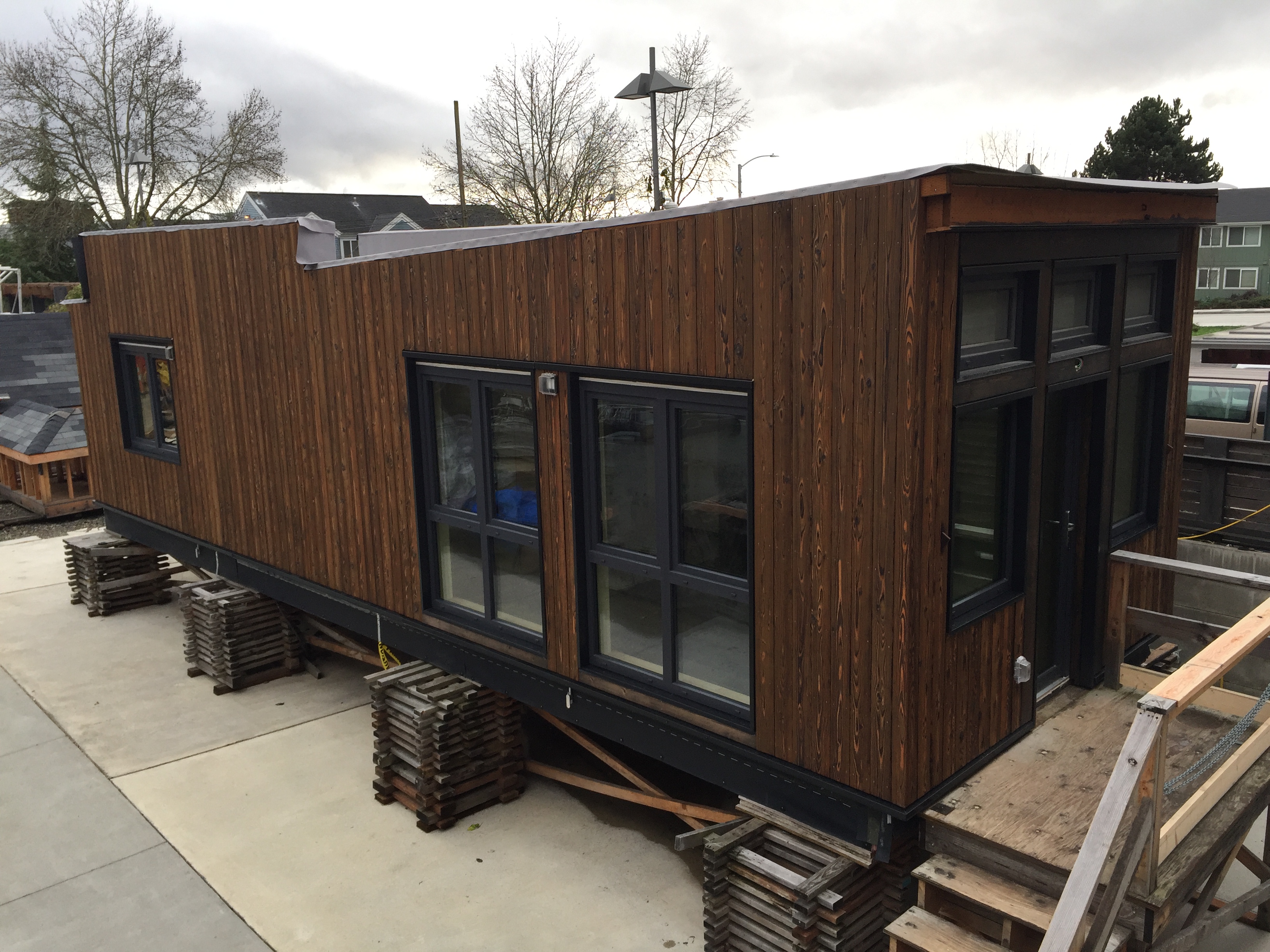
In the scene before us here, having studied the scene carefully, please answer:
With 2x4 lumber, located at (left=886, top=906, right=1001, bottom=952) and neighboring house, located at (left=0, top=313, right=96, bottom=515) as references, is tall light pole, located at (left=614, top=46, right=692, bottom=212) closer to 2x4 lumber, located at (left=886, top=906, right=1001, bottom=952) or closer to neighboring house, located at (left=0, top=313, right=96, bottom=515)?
neighboring house, located at (left=0, top=313, right=96, bottom=515)

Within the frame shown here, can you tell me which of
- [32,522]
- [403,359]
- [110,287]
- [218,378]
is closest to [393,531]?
[403,359]

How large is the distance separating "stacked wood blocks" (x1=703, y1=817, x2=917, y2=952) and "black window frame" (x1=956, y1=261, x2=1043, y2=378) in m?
2.26

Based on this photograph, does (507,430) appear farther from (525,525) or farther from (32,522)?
(32,522)

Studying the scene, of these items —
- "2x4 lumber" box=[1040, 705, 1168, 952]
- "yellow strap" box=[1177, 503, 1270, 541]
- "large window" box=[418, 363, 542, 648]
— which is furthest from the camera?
"yellow strap" box=[1177, 503, 1270, 541]

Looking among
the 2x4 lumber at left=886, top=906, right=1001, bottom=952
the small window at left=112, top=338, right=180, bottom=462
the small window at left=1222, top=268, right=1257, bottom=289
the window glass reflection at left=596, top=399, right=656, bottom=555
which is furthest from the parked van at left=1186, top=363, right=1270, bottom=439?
the small window at left=1222, top=268, right=1257, bottom=289

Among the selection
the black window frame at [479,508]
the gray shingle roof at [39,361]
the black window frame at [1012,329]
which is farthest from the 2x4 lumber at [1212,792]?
the gray shingle roof at [39,361]

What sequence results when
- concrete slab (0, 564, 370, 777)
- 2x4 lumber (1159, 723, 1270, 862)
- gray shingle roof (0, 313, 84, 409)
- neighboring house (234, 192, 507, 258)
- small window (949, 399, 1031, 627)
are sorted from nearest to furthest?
2x4 lumber (1159, 723, 1270, 862)
small window (949, 399, 1031, 627)
concrete slab (0, 564, 370, 777)
gray shingle roof (0, 313, 84, 409)
neighboring house (234, 192, 507, 258)

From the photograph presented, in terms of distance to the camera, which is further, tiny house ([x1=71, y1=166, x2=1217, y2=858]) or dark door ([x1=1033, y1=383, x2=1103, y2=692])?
dark door ([x1=1033, y1=383, x2=1103, y2=692])

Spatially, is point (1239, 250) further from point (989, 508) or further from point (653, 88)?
point (989, 508)

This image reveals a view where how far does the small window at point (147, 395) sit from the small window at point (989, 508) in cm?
755

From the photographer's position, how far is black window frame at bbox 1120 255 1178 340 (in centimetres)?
610

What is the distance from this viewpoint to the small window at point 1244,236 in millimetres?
52531

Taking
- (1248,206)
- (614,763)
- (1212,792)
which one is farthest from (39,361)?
(1248,206)

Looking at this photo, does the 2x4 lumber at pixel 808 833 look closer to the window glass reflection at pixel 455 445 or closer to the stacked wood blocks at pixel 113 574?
the window glass reflection at pixel 455 445
